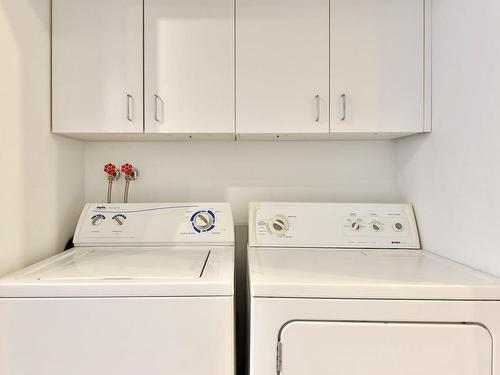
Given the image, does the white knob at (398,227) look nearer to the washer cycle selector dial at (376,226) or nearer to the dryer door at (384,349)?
the washer cycle selector dial at (376,226)

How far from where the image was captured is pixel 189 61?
145cm

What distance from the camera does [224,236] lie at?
1581mm

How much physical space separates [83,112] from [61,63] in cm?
23

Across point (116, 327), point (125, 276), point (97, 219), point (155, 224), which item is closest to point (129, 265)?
point (125, 276)

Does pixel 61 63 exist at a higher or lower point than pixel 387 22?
lower

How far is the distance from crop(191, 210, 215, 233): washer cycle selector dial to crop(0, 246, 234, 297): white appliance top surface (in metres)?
0.19

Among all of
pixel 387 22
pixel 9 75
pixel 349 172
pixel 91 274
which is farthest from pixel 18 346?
pixel 387 22

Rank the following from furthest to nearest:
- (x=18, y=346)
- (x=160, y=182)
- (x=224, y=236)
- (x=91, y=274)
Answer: (x=160, y=182), (x=224, y=236), (x=91, y=274), (x=18, y=346)

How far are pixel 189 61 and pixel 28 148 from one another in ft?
2.40

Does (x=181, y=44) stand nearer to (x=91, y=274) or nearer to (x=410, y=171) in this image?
(x=91, y=274)

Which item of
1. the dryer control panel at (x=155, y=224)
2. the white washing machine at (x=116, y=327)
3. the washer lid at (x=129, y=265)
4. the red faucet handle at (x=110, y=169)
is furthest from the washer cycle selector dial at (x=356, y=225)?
the red faucet handle at (x=110, y=169)

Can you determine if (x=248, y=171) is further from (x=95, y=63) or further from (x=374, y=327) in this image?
(x=374, y=327)

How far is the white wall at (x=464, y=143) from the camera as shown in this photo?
109 cm

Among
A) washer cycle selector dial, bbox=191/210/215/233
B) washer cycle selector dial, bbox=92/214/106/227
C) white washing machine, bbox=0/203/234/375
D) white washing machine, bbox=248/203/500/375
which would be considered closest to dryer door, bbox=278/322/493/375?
white washing machine, bbox=248/203/500/375
